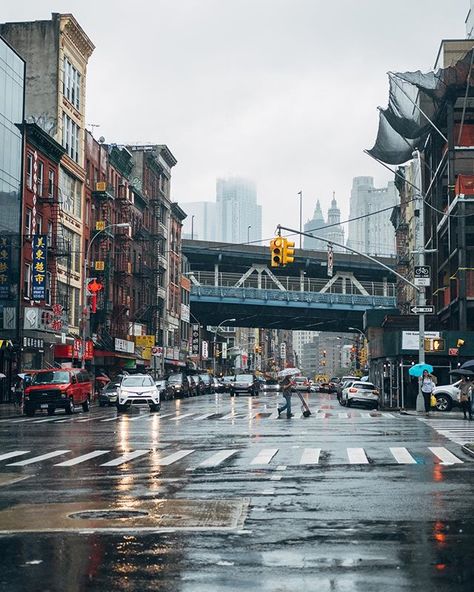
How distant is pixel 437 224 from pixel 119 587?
65356 millimetres

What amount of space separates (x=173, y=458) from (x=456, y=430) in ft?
40.9

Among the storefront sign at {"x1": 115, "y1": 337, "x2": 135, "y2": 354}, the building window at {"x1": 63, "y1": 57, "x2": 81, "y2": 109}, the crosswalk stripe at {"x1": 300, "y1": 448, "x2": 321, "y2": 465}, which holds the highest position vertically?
the building window at {"x1": 63, "y1": 57, "x2": 81, "y2": 109}

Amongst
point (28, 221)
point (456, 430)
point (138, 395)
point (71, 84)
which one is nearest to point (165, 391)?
point (28, 221)

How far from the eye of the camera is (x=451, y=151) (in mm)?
61906

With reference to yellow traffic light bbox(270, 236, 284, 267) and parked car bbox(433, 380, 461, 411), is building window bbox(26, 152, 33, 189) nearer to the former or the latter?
parked car bbox(433, 380, 461, 411)

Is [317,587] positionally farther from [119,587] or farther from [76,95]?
[76,95]

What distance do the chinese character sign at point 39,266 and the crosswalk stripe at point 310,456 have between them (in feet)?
119

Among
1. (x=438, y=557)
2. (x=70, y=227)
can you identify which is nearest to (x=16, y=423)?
(x=438, y=557)

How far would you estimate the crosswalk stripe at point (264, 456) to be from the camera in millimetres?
18834

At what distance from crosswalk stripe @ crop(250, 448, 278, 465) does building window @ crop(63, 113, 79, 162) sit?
50.1 meters

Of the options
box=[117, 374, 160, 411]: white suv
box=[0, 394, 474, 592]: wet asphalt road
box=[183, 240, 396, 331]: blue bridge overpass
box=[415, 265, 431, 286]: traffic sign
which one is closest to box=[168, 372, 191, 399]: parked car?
box=[117, 374, 160, 411]: white suv

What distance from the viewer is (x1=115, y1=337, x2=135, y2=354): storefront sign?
7834cm

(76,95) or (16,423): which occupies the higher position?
(76,95)

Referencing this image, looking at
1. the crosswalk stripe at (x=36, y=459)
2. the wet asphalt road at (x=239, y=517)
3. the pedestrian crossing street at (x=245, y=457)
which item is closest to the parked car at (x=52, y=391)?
the wet asphalt road at (x=239, y=517)
